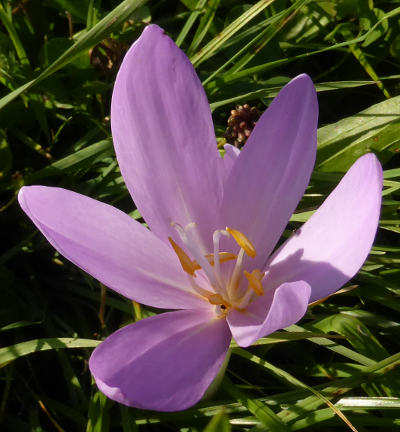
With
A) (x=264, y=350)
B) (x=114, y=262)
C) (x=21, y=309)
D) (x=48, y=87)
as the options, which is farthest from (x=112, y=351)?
(x=48, y=87)

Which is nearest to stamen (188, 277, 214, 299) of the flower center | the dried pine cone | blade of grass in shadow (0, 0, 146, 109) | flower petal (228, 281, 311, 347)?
the flower center

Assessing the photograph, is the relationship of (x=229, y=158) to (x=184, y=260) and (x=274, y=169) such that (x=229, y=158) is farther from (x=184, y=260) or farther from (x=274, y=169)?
(x=184, y=260)

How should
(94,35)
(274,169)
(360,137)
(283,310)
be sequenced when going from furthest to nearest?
(360,137) < (94,35) < (274,169) < (283,310)

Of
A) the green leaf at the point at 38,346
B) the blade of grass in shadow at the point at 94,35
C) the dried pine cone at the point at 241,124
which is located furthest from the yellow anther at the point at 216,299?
the blade of grass in shadow at the point at 94,35

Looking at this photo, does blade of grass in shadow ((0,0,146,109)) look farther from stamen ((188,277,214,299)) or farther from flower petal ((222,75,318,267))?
stamen ((188,277,214,299))

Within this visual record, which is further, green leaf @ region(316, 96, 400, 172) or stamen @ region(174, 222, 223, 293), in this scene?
green leaf @ region(316, 96, 400, 172)

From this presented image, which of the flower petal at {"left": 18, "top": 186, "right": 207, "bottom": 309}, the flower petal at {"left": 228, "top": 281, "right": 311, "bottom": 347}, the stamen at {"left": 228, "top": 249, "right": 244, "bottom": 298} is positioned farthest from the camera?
the stamen at {"left": 228, "top": 249, "right": 244, "bottom": 298}

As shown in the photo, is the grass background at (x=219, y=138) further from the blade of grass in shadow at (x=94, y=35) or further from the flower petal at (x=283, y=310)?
the flower petal at (x=283, y=310)

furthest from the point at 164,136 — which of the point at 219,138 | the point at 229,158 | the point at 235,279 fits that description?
the point at 219,138
